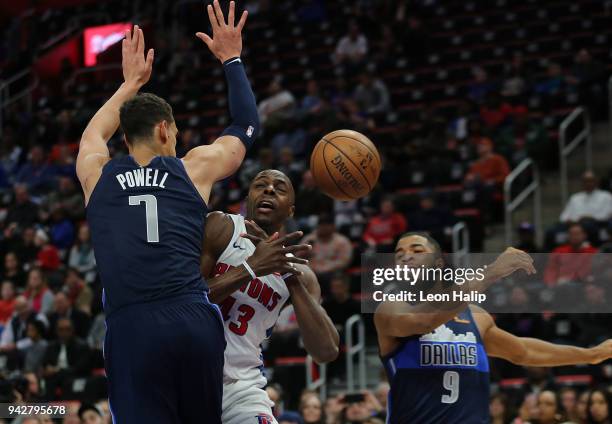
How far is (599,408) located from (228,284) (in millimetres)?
4988

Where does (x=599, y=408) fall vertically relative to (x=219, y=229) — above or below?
below

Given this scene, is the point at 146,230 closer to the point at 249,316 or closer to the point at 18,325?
the point at 249,316

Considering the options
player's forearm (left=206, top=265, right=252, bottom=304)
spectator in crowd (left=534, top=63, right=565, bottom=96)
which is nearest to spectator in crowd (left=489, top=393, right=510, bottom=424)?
player's forearm (left=206, top=265, right=252, bottom=304)

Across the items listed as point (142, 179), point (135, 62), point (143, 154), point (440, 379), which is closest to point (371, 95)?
point (440, 379)

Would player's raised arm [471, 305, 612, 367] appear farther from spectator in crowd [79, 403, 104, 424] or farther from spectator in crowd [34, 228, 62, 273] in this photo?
spectator in crowd [34, 228, 62, 273]

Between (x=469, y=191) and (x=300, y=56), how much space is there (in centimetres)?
759

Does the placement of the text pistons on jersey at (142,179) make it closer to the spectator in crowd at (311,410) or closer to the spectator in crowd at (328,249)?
the spectator in crowd at (311,410)

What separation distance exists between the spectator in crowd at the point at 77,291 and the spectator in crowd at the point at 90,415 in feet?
17.9

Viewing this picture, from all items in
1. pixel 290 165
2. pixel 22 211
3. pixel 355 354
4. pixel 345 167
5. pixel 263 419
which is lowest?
pixel 263 419

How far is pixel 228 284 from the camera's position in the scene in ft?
16.7

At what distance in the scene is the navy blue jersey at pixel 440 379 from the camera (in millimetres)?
6191

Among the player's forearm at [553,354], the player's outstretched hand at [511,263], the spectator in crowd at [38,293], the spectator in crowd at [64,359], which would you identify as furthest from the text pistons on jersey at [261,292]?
the spectator in crowd at [38,293]

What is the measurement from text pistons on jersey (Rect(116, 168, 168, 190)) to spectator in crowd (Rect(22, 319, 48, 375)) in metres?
8.89

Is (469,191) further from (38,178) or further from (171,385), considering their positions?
(171,385)
